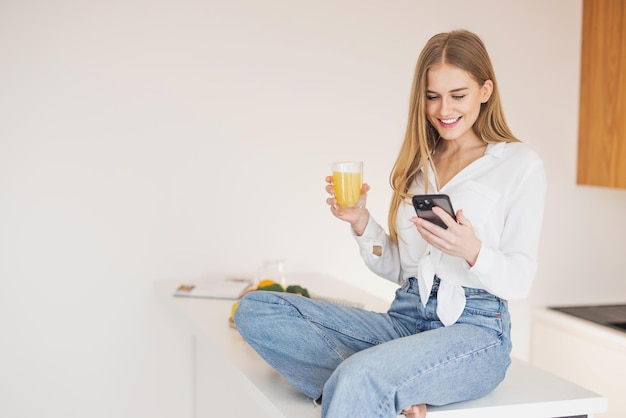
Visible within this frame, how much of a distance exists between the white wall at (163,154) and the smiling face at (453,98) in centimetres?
114

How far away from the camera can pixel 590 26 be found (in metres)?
2.94

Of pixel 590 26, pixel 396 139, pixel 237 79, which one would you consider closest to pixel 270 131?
pixel 237 79

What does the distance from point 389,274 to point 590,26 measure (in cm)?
172

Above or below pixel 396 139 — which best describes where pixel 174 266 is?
below

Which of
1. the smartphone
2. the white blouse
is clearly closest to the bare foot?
the white blouse

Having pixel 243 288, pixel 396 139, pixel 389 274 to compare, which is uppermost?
pixel 396 139

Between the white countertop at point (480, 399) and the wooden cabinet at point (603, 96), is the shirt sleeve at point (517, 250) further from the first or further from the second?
the wooden cabinet at point (603, 96)

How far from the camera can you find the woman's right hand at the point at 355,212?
5.57ft

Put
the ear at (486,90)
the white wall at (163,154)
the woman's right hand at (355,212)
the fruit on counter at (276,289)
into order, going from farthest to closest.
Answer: the white wall at (163,154) → the fruit on counter at (276,289) → the woman's right hand at (355,212) → the ear at (486,90)

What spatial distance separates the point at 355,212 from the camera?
170cm

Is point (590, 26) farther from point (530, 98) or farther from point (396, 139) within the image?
point (396, 139)

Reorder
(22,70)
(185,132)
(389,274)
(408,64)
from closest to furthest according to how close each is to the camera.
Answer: (389,274) → (22,70) → (185,132) → (408,64)

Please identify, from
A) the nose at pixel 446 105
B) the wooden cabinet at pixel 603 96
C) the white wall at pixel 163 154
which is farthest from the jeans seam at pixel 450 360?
the wooden cabinet at pixel 603 96

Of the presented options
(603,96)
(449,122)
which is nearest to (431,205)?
(449,122)
